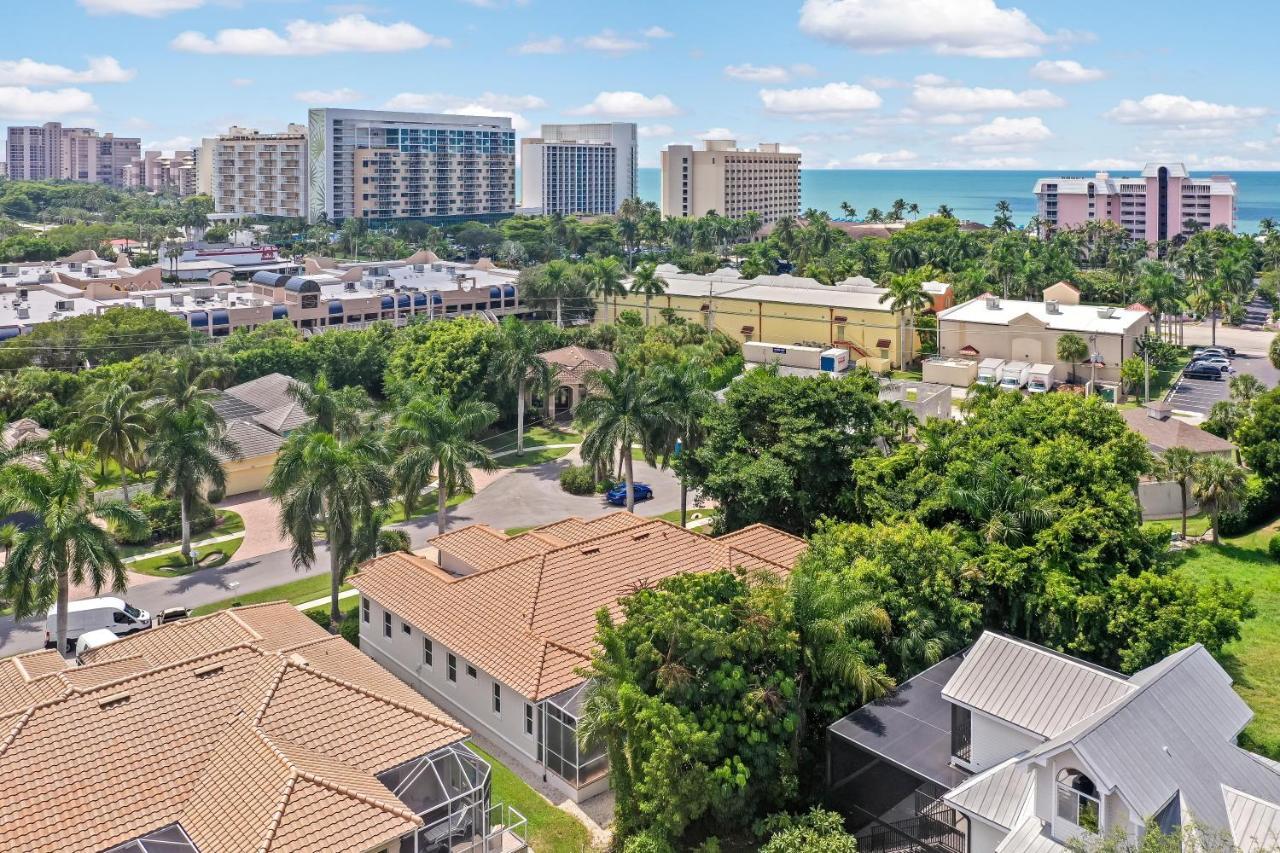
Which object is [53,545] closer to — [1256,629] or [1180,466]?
[1256,629]

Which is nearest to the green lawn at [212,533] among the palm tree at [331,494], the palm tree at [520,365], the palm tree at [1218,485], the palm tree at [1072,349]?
the palm tree at [331,494]

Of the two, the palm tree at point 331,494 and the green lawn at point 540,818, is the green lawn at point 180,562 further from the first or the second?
the green lawn at point 540,818

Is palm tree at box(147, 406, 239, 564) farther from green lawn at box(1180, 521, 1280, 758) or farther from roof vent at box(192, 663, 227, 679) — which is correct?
green lawn at box(1180, 521, 1280, 758)

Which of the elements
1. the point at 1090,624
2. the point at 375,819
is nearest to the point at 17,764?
the point at 375,819

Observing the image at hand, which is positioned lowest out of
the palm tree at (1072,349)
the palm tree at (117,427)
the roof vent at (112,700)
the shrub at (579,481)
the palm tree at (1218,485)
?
the roof vent at (112,700)

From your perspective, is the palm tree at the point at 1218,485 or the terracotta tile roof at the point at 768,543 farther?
the palm tree at the point at 1218,485

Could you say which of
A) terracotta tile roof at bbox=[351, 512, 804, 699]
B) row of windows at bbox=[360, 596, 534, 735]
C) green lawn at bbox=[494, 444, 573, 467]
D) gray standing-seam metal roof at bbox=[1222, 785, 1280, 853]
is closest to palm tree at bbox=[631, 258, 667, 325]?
green lawn at bbox=[494, 444, 573, 467]

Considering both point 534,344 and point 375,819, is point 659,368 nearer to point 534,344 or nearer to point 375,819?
point 534,344

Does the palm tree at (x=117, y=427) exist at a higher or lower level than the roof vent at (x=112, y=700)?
higher

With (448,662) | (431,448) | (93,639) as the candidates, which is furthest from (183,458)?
(448,662)
